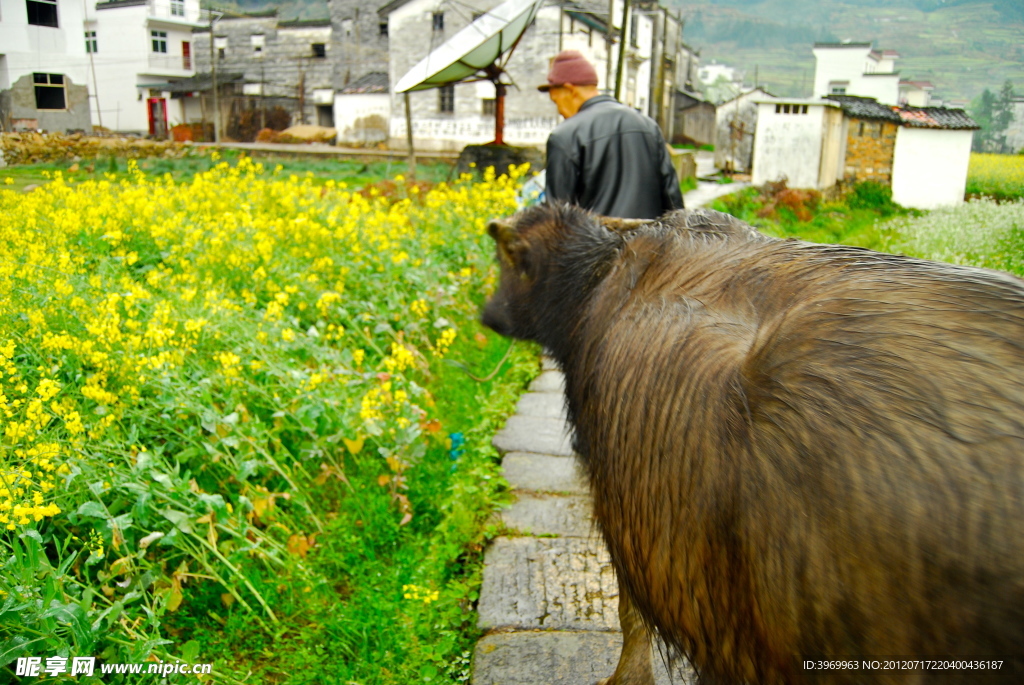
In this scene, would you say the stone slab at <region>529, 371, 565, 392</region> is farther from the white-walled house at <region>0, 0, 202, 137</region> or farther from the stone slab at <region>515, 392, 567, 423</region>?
the white-walled house at <region>0, 0, 202, 137</region>

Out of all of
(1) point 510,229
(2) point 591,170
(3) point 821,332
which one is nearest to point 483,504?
(1) point 510,229

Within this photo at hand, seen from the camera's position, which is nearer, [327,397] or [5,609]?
[5,609]

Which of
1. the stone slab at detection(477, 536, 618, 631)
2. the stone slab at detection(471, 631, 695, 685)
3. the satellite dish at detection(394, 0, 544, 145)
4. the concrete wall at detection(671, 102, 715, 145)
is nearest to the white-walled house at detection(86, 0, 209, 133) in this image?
the satellite dish at detection(394, 0, 544, 145)

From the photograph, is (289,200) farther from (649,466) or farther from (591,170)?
(649,466)

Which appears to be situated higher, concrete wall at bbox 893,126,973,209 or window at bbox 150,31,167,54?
window at bbox 150,31,167,54

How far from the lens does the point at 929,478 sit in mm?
1192

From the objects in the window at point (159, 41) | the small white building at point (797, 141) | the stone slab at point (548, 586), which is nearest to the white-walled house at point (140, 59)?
the window at point (159, 41)

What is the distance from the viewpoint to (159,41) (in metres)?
6.75

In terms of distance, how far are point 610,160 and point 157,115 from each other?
5076mm

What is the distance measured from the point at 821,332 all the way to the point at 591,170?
283cm

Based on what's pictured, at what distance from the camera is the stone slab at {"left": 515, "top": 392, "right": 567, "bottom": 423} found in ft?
16.2

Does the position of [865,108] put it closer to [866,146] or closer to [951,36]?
[866,146]

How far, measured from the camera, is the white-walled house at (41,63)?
4250 mm

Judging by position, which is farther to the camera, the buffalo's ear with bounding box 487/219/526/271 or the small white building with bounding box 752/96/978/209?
the small white building with bounding box 752/96/978/209
